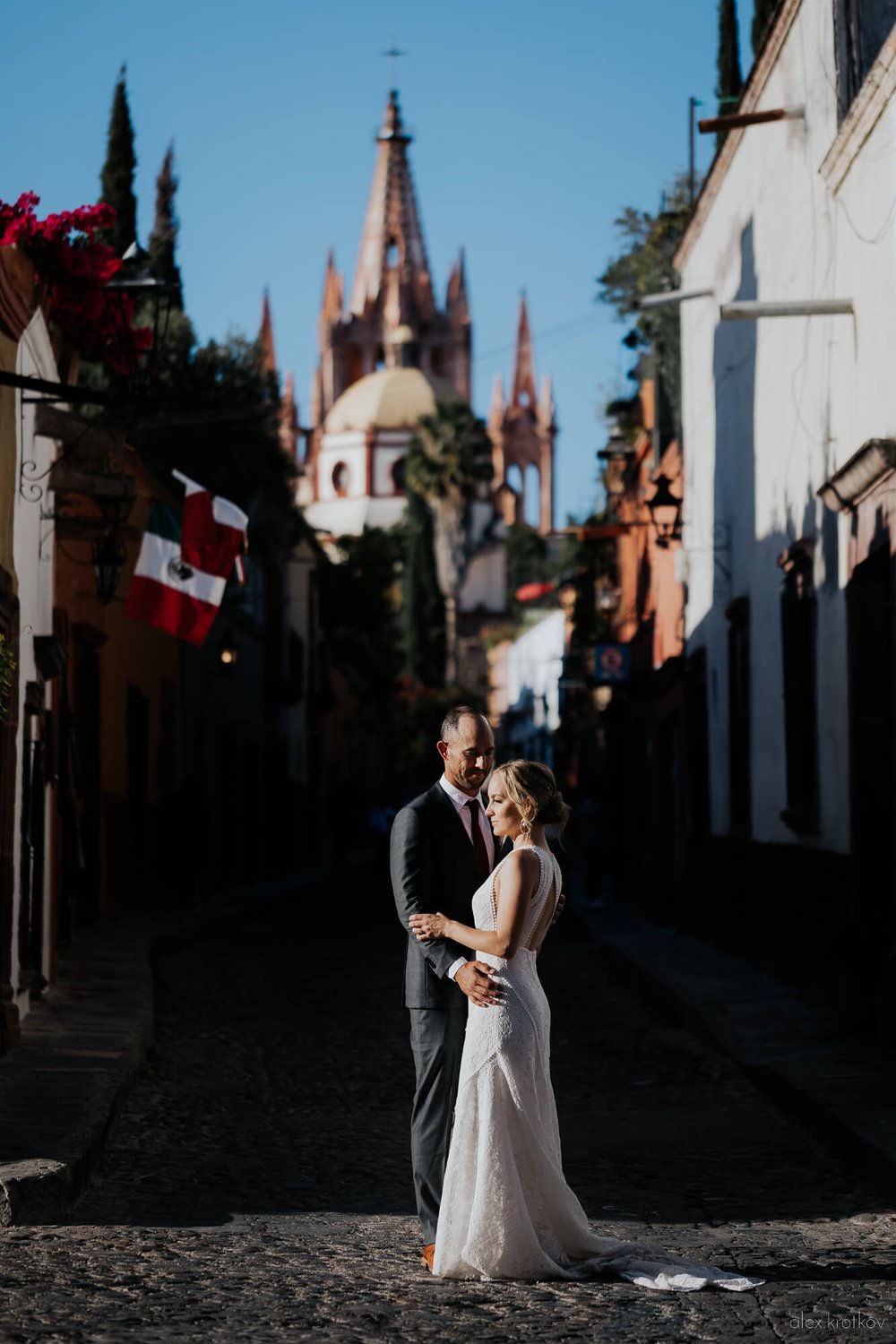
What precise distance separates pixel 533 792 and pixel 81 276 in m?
7.98

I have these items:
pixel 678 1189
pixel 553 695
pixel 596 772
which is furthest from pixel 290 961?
pixel 553 695

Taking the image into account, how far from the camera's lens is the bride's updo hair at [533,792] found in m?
6.14

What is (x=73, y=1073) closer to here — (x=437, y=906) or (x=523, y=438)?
(x=437, y=906)

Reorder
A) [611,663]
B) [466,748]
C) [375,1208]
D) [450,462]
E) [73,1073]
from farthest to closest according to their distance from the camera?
[450,462], [611,663], [73,1073], [375,1208], [466,748]

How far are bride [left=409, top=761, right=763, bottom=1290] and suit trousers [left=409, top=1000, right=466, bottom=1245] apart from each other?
0.73 ft

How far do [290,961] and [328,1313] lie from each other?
1350 centimetres

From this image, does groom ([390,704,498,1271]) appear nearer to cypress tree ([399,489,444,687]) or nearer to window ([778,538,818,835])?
window ([778,538,818,835])

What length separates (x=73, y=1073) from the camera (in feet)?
33.1

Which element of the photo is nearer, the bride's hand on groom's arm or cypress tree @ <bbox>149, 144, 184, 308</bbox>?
the bride's hand on groom's arm

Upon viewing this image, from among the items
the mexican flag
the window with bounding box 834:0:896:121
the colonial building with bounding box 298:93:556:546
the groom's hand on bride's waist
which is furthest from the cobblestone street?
the colonial building with bounding box 298:93:556:546

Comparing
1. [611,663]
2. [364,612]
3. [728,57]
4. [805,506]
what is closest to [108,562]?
[805,506]

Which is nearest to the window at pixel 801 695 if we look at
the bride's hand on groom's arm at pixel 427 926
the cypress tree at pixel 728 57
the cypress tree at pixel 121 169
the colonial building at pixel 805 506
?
the colonial building at pixel 805 506

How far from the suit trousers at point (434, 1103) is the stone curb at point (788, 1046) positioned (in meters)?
2.07

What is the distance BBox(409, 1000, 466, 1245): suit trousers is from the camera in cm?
641
